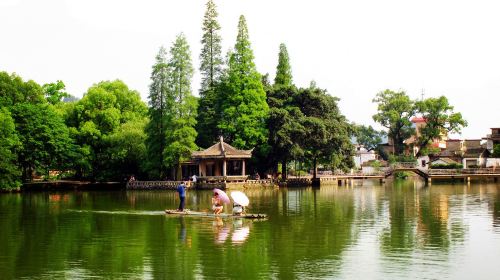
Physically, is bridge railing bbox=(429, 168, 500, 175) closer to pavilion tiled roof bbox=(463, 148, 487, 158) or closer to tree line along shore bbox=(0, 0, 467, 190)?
tree line along shore bbox=(0, 0, 467, 190)

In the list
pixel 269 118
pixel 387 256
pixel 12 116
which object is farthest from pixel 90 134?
pixel 387 256

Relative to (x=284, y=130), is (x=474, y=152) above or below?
below

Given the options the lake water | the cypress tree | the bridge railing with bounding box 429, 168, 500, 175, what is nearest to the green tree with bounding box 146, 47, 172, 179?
the cypress tree

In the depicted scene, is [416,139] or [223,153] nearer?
[223,153]

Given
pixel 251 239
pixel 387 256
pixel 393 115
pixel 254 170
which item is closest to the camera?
pixel 387 256

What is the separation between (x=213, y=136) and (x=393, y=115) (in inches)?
1418

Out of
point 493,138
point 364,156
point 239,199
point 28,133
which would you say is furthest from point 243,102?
point 364,156

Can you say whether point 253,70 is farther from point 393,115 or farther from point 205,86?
point 393,115

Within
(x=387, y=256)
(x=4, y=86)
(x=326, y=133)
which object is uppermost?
(x=4, y=86)

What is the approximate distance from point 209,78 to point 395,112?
34.7 metres

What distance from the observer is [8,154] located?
55.8m

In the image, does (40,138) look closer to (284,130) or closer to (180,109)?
(180,109)

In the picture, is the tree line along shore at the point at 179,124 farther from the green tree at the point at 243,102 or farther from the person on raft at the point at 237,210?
the person on raft at the point at 237,210

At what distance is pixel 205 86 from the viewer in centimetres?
7362
